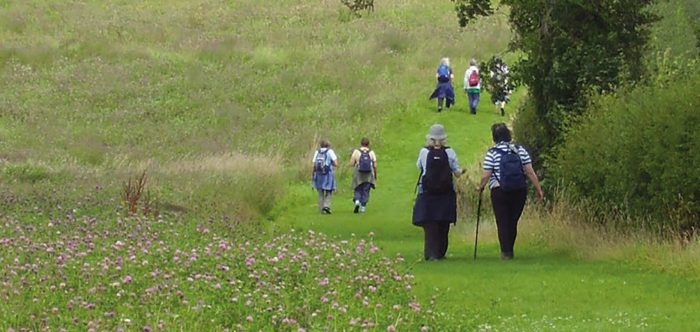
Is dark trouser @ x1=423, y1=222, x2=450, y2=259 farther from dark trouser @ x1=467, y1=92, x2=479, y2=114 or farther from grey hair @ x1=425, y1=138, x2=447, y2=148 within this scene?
dark trouser @ x1=467, y1=92, x2=479, y2=114

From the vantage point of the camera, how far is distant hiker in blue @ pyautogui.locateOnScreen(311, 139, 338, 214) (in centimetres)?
2833

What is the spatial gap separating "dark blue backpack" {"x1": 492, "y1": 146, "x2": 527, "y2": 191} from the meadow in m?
1.09

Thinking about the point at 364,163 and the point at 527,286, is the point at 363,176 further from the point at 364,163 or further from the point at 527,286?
the point at 527,286

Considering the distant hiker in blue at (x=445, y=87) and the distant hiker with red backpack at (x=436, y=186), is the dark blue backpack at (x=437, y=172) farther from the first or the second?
the distant hiker in blue at (x=445, y=87)

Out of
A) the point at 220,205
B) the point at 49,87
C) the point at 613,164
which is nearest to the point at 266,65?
the point at 49,87

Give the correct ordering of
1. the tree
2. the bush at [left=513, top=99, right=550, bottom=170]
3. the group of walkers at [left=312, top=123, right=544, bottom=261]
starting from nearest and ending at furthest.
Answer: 1. the group of walkers at [left=312, top=123, right=544, bottom=261]
2. the tree
3. the bush at [left=513, top=99, right=550, bottom=170]

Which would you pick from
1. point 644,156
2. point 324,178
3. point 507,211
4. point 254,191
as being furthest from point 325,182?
point 644,156

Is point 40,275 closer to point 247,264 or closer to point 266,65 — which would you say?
point 247,264

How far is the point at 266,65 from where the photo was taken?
51.9m

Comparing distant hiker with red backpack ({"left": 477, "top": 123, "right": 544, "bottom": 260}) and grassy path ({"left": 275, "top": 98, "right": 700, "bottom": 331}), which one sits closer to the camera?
grassy path ({"left": 275, "top": 98, "right": 700, "bottom": 331})

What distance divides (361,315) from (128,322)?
2.16 meters

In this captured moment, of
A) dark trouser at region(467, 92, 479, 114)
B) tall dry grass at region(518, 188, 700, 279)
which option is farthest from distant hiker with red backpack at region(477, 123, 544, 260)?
dark trouser at region(467, 92, 479, 114)

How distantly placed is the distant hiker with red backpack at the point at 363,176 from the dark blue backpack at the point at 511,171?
10.4 m

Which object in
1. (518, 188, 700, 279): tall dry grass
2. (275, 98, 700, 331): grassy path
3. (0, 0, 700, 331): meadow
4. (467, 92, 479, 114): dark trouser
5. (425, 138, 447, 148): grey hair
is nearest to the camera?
(0, 0, 700, 331): meadow
